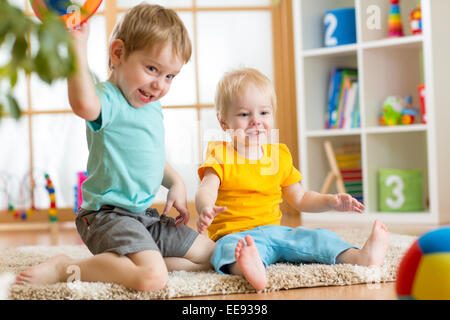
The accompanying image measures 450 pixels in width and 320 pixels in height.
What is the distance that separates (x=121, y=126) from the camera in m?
1.02

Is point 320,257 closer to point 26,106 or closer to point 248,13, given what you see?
point 248,13

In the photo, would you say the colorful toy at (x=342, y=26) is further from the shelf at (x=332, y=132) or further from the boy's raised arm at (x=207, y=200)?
the boy's raised arm at (x=207, y=200)

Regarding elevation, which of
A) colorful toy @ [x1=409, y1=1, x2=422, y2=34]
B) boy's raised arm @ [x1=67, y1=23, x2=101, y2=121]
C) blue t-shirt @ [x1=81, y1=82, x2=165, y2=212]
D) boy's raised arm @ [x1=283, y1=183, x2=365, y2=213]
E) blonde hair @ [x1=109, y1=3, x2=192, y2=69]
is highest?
colorful toy @ [x1=409, y1=1, x2=422, y2=34]

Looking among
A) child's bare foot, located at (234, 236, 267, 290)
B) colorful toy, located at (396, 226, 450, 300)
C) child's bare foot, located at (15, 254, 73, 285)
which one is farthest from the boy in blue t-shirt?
colorful toy, located at (396, 226, 450, 300)

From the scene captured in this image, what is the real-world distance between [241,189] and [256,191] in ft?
0.11

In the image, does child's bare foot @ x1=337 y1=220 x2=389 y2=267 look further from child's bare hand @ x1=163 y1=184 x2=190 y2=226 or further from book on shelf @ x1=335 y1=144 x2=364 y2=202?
book on shelf @ x1=335 y1=144 x2=364 y2=202

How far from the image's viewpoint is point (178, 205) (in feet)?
3.66

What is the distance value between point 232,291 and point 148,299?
14 cm

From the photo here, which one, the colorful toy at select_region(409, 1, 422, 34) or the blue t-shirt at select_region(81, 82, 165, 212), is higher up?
the colorful toy at select_region(409, 1, 422, 34)

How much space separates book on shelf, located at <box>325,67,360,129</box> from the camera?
2.24 meters

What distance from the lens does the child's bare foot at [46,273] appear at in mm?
958

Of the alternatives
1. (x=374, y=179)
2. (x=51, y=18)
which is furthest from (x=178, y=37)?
(x=374, y=179)

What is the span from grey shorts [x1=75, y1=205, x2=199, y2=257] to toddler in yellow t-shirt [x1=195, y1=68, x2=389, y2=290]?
0.08 meters

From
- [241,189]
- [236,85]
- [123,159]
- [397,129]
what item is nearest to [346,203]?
[241,189]
